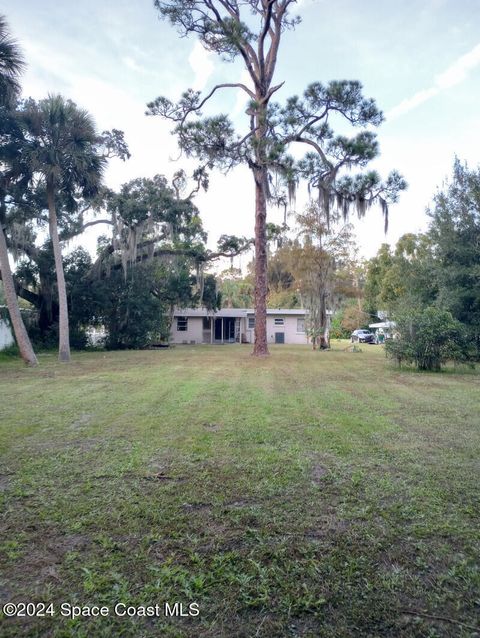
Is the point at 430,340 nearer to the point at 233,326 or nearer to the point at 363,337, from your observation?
the point at 233,326

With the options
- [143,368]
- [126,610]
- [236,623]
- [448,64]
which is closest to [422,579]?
[236,623]

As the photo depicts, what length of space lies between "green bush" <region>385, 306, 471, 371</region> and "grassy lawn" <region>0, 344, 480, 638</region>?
544 cm

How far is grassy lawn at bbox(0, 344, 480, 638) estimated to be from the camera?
1844 millimetres

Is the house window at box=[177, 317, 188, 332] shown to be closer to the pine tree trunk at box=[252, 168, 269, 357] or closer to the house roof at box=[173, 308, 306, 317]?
the house roof at box=[173, 308, 306, 317]

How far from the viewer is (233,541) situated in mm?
2381

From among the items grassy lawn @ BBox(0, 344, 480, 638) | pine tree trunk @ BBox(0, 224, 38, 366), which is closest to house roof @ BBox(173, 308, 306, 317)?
pine tree trunk @ BBox(0, 224, 38, 366)

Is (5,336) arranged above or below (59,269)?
below

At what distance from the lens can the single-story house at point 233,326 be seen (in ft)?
93.5

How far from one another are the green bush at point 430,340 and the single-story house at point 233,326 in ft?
56.0

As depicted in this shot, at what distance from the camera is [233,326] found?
97.6ft

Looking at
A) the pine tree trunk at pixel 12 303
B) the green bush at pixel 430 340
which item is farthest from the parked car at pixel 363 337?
the pine tree trunk at pixel 12 303

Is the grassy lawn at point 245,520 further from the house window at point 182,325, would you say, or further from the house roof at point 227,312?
the house window at point 182,325

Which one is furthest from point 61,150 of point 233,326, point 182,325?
point 233,326

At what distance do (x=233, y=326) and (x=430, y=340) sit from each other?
19838 millimetres
